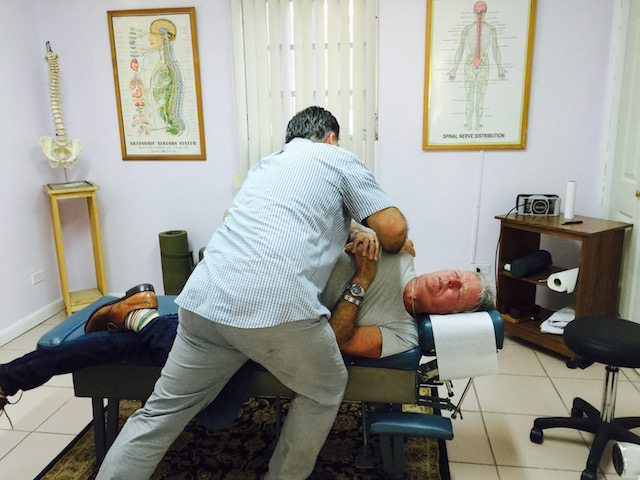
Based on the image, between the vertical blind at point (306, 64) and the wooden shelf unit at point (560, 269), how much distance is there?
1.04 meters

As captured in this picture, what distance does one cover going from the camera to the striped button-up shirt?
1.39 metres

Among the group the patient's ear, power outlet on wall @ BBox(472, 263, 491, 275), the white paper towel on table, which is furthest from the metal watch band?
power outlet on wall @ BBox(472, 263, 491, 275)

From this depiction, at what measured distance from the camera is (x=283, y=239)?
143 centimetres

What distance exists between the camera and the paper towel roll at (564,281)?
2672 mm

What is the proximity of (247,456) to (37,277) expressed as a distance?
2.22 metres

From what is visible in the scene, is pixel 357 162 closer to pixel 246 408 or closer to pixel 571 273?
pixel 246 408

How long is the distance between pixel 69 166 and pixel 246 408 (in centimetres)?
213

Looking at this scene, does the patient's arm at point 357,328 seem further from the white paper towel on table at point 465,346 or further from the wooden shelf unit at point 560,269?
the wooden shelf unit at point 560,269

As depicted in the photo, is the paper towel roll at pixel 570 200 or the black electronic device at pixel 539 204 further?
the black electronic device at pixel 539 204

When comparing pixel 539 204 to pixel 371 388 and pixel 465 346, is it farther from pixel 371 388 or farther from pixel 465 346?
pixel 371 388

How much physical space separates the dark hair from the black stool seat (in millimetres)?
1206

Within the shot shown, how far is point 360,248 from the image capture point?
174 centimetres

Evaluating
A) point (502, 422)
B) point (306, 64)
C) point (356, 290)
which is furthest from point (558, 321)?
point (306, 64)

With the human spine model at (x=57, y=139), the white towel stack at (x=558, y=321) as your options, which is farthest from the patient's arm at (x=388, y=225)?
the human spine model at (x=57, y=139)
